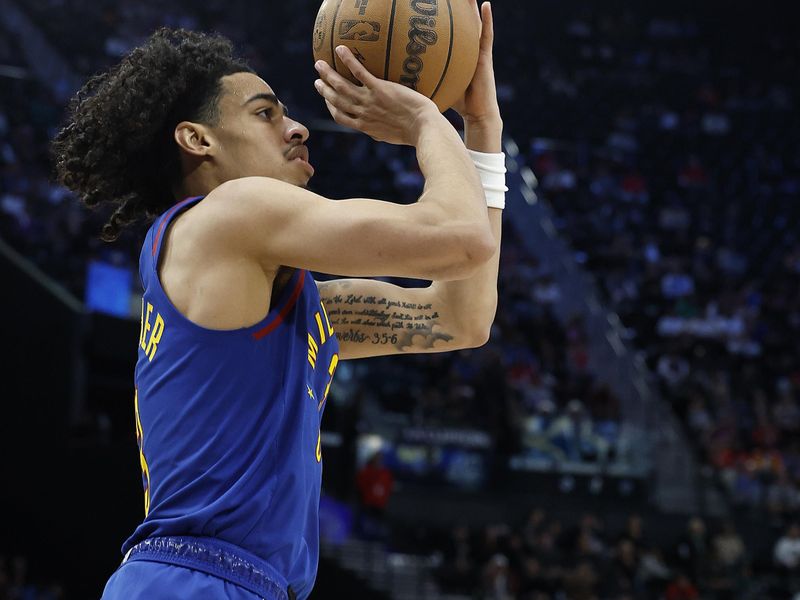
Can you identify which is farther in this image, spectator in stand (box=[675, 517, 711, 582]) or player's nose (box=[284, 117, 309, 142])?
spectator in stand (box=[675, 517, 711, 582])

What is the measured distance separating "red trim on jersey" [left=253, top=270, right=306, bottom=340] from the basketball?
21.0 inches

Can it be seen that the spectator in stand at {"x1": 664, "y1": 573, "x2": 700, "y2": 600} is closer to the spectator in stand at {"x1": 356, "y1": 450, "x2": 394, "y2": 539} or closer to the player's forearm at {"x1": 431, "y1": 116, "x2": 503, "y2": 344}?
the spectator in stand at {"x1": 356, "y1": 450, "x2": 394, "y2": 539}

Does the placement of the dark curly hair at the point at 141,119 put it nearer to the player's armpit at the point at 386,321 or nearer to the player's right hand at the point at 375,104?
the player's right hand at the point at 375,104

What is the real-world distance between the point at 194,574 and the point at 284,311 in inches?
23.8

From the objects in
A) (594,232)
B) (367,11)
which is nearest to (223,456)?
(367,11)

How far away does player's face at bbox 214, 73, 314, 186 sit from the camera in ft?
8.86

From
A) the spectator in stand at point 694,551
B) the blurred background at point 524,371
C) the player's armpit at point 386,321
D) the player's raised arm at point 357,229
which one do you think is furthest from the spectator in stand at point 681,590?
the player's raised arm at point 357,229

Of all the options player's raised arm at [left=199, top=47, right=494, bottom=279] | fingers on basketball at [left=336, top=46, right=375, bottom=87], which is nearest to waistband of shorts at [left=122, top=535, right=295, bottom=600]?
player's raised arm at [left=199, top=47, right=494, bottom=279]

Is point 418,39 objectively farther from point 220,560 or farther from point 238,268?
point 220,560

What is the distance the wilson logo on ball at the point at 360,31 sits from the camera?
2750mm

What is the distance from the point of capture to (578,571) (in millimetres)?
11180

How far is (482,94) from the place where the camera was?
3.10 meters

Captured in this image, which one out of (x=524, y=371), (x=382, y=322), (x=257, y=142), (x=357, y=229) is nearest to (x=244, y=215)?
(x=357, y=229)

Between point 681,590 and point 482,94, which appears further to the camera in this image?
point 681,590
